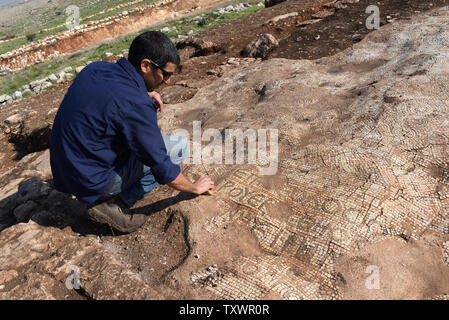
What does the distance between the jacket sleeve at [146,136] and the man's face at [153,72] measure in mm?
254

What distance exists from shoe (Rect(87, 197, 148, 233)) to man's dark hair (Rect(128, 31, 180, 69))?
1.15 metres

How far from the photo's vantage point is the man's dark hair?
212cm

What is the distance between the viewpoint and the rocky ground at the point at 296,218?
211 centimetres

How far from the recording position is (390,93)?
12.0ft

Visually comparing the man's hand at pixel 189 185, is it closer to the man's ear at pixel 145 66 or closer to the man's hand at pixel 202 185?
the man's hand at pixel 202 185
